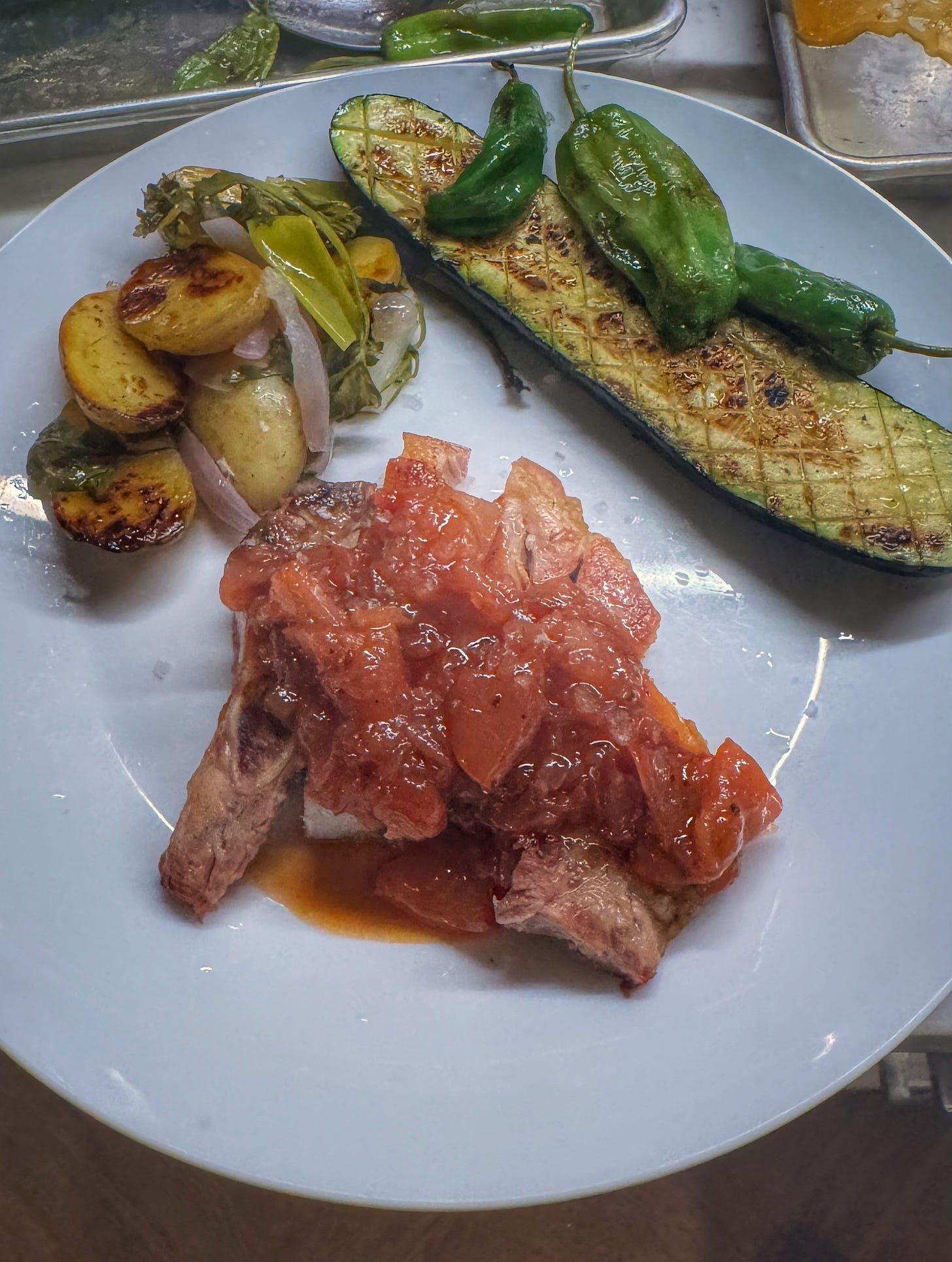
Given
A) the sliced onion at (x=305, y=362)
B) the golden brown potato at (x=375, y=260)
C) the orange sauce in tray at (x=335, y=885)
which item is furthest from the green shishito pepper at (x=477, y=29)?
the orange sauce in tray at (x=335, y=885)

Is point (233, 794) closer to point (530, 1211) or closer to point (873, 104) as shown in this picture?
point (530, 1211)

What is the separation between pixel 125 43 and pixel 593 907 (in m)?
3.61

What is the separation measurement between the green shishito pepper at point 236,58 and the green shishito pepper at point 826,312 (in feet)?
6.45

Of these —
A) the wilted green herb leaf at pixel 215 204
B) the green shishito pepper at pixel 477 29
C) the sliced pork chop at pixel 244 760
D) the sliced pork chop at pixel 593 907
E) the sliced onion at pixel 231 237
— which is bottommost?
the sliced pork chop at pixel 593 907

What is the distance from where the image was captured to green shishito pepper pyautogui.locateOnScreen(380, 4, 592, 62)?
11.2ft

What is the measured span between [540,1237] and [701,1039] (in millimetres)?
992

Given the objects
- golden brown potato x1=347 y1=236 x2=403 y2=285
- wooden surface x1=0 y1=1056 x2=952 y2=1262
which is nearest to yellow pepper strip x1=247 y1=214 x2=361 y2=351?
golden brown potato x1=347 y1=236 x2=403 y2=285

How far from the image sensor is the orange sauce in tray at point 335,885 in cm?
225

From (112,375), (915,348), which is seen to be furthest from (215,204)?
(915,348)

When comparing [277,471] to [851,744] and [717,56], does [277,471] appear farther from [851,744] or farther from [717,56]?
[717,56]

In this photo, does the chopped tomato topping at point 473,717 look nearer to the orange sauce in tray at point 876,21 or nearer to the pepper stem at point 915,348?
the pepper stem at point 915,348

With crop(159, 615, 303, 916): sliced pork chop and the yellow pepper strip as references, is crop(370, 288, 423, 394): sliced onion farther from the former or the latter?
crop(159, 615, 303, 916): sliced pork chop

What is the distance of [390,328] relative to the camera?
9.07 feet

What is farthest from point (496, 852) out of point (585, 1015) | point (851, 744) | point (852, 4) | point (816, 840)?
point (852, 4)
